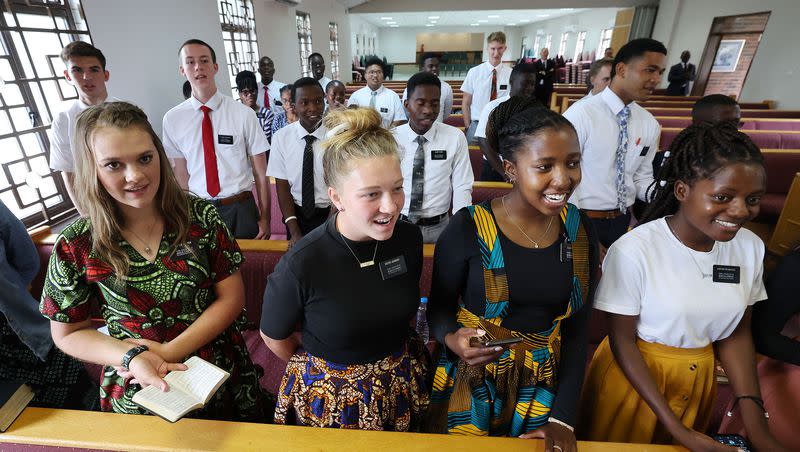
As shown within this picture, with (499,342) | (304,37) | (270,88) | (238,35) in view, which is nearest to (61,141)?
(499,342)

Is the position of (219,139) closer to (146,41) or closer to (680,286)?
(680,286)

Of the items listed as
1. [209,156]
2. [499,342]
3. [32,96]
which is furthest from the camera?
[32,96]

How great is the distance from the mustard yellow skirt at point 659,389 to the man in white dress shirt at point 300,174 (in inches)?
72.1

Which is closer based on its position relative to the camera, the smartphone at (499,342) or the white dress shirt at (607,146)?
the smartphone at (499,342)

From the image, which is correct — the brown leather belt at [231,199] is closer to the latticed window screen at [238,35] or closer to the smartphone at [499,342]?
the smartphone at [499,342]

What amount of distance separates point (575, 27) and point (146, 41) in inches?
804

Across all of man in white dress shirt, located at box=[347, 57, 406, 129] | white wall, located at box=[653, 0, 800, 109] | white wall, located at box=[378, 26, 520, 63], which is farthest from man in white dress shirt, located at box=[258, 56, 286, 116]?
white wall, located at box=[378, 26, 520, 63]

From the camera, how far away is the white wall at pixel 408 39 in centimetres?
2827

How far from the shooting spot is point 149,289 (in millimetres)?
1213

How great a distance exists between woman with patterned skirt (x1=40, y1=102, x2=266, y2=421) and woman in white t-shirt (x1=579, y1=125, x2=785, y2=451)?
1.32 m

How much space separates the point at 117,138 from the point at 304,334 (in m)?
0.81

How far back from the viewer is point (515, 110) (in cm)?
140

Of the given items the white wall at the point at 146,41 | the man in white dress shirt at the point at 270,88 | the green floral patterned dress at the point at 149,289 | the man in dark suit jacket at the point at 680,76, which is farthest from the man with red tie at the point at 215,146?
the man in dark suit jacket at the point at 680,76

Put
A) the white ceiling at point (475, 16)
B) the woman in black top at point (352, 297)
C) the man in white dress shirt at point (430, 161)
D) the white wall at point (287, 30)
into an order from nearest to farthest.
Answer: the woman in black top at point (352, 297) → the man in white dress shirt at point (430, 161) → the white wall at point (287, 30) → the white ceiling at point (475, 16)
